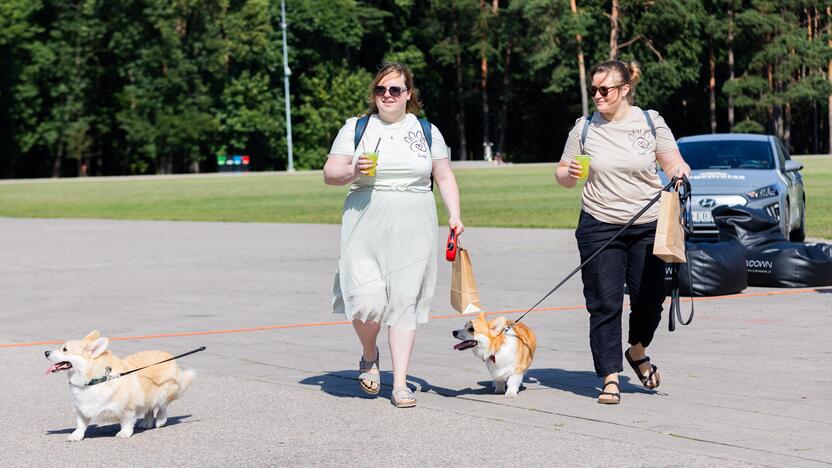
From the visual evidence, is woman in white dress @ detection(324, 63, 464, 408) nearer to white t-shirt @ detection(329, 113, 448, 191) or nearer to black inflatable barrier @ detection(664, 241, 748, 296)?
white t-shirt @ detection(329, 113, 448, 191)

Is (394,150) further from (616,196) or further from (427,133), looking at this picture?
(616,196)

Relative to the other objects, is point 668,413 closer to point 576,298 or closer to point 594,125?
point 594,125

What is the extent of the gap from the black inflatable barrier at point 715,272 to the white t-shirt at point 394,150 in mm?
5802

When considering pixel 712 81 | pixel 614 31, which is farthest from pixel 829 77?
pixel 614 31

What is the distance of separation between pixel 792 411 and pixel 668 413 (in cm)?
63

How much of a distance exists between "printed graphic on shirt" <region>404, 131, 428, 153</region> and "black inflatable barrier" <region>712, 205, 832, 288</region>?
7.09m

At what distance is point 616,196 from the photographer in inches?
295

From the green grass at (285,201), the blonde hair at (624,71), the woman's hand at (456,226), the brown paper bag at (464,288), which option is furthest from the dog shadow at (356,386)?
the green grass at (285,201)

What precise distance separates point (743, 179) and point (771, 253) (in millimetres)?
3929

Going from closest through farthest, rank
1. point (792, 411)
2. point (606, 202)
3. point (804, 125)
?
point (792, 411) < point (606, 202) < point (804, 125)

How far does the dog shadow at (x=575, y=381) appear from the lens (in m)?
7.86

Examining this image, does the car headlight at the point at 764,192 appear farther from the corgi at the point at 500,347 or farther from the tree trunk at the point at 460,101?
the tree trunk at the point at 460,101

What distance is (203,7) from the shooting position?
77375 mm

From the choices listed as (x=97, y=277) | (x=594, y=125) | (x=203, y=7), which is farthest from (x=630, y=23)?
(x=594, y=125)
